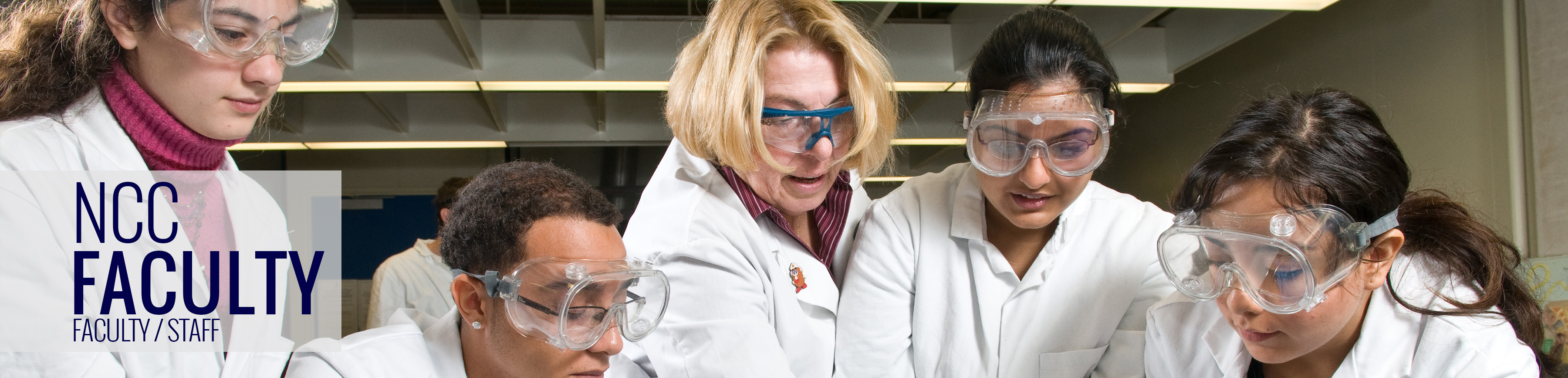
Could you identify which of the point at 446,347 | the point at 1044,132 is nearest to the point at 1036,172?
the point at 1044,132

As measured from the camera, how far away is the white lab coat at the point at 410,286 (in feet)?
14.9

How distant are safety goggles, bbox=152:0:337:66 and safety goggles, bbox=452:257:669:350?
437 millimetres

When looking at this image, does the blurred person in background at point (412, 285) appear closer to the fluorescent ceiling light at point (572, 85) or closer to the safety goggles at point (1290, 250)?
the fluorescent ceiling light at point (572, 85)

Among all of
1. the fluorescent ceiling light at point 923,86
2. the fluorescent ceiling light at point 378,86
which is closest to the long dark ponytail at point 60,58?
the fluorescent ceiling light at point 378,86

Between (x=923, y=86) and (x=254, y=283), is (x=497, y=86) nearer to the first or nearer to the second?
(x=923, y=86)

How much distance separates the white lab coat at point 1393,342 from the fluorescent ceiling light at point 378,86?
4.80 m

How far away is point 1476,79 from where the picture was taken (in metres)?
4.17

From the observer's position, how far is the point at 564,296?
4.70ft

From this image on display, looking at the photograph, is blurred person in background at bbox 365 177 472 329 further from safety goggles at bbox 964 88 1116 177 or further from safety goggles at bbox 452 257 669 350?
safety goggles at bbox 964 88 1116 177

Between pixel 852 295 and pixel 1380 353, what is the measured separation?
898mm

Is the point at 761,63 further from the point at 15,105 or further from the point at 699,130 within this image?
the point at 15,105

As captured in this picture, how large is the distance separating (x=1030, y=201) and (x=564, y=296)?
0.87m

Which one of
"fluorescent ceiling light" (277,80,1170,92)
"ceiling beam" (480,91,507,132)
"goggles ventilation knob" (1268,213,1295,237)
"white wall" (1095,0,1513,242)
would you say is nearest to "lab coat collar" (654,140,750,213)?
"goggles ventilation knob" (1268,213,1295,237)

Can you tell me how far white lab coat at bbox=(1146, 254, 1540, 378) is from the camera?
1444 millimetres
